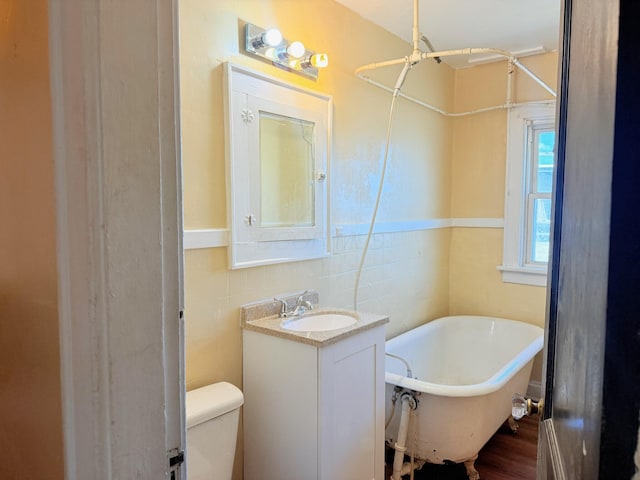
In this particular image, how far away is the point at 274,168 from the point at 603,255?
1.82 metres

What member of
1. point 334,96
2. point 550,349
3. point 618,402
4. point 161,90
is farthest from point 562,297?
point 334,96

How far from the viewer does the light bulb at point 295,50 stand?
207cm

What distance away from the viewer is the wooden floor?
239 centimetres

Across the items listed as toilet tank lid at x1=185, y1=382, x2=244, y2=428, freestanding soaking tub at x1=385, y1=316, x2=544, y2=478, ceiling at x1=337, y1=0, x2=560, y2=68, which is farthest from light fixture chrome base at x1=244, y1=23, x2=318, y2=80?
freestanding soaking tub at x1=385, y1=316, x2=544, y2=478

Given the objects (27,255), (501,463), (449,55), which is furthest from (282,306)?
(449,55)

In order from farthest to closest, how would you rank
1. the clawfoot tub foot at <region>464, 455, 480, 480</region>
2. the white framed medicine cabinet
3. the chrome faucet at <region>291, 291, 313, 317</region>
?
the clawfoot tub foot at <region>464, 455, 480, 480</region> < the chrome faucet at <region>291, 291, 313, 317</region> < the white framed medicine cabinet

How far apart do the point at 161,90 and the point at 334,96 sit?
1925 millimetres

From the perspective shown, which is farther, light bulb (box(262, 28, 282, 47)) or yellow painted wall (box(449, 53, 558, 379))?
yellow painted wall (box(449, 53, 558, 379))

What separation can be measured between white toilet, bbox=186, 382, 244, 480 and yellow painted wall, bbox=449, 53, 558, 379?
2558mm

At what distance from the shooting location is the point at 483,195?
363cm

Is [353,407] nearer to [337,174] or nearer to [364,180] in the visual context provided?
[337,174]

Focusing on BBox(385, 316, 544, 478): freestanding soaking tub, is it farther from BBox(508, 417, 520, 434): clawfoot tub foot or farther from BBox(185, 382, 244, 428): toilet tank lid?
BBox(185, 382, 244, 428): toilet tank lid

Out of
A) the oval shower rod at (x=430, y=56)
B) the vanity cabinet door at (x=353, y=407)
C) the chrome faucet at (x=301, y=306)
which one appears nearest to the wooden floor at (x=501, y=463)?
the vanity cabinet door at (x=353, y=407)

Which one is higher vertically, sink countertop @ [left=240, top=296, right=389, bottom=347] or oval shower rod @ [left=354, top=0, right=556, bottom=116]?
oval shower rod @ [left=354, top=0, right=556, bottom=116]
